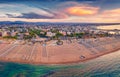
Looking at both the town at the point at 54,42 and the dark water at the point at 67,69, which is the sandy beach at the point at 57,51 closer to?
the town at the point at 54,42

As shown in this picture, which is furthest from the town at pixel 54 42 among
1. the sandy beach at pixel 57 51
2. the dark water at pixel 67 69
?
the dark water at pixel 67 69

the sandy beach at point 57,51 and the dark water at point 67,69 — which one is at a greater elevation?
the sandy beach at point 57,51

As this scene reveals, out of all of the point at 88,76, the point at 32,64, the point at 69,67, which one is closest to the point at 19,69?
the point at 32,64

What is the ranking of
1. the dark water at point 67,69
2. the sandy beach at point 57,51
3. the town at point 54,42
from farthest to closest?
the town at point 54,42
the sandy beach at point 57,51
the dark water at point 67,69

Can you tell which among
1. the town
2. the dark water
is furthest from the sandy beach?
the dark water

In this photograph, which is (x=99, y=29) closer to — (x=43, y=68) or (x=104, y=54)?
(x=104, y=54)

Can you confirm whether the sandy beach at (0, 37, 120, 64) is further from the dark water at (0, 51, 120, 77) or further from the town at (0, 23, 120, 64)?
the dark water at (0, 51, 120, 77)
